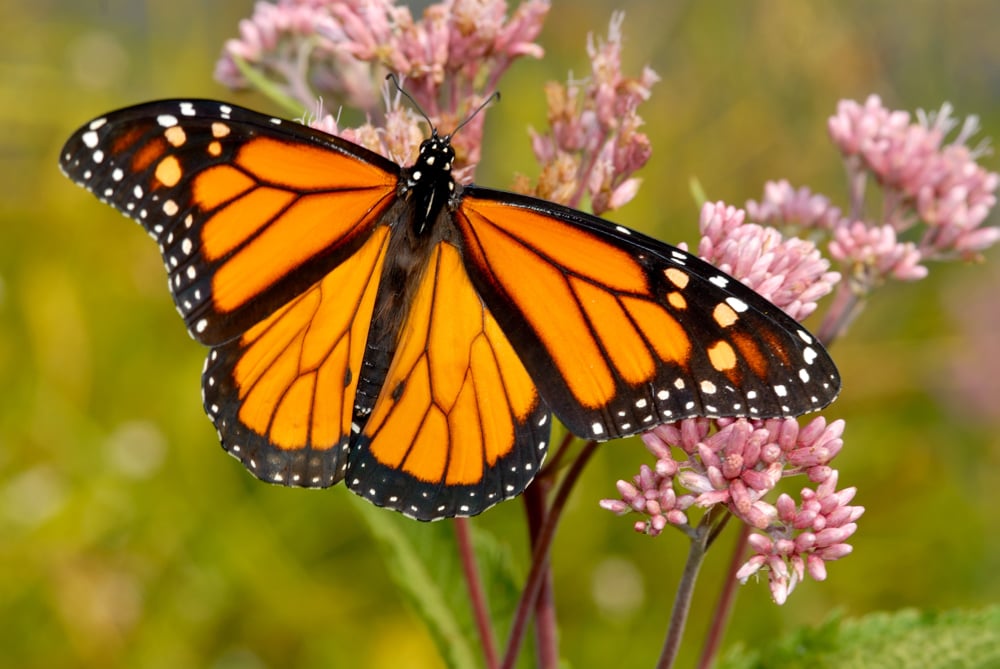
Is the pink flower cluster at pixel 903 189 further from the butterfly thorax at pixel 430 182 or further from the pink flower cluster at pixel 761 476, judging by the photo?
the butterfly thorax at pixel 430 182

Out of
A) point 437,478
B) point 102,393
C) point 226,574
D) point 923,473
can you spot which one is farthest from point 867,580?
point 102,393

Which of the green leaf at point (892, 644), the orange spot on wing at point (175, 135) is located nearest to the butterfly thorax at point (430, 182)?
the orange spot on wing at point (175, 135)

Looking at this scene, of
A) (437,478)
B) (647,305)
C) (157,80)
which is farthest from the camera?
(157,80)

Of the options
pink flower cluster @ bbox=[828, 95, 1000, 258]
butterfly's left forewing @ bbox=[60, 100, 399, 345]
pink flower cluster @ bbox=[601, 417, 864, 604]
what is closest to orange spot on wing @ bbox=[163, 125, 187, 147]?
butterfly's left forewing @ bbox=[60, 100, 399, 345]

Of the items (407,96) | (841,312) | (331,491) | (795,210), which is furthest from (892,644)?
(331,491)

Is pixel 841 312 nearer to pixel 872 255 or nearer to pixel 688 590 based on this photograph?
pixel 872 255

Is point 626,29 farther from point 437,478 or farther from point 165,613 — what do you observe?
point 437,478

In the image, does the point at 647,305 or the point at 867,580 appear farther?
the point at 867,580

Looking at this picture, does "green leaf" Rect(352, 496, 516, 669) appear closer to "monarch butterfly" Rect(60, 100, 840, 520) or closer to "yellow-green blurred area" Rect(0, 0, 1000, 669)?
"monarch butterfly" Rect(60, 100, 840, 520)
